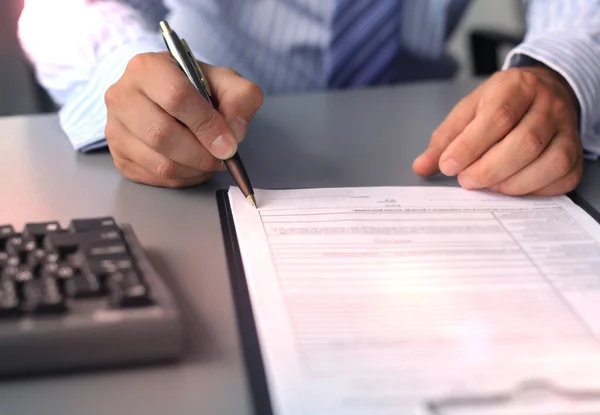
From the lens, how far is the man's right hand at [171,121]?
1.69ft

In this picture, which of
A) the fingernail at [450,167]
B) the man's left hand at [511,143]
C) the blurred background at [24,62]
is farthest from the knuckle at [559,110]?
the blurred background at [24,62]

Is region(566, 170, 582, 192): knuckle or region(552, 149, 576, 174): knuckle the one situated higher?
region(552, 149, 576, 174): knuckle

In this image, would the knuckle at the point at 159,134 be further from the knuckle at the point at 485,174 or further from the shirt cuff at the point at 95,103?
the knuckle at the point at 485,174

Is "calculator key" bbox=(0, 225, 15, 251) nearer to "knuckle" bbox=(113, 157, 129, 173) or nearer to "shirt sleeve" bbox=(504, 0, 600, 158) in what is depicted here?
"knuckle" bbox=(113, 157, 129, 173)

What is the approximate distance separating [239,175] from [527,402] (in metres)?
0.30

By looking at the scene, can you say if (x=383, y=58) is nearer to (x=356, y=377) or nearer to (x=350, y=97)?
(x=350, y=97)

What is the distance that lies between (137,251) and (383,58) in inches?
27.0

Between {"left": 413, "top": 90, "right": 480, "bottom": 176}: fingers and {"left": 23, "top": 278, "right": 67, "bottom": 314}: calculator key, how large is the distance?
Answer: 1.19 ft

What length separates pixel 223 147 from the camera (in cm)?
→ 53

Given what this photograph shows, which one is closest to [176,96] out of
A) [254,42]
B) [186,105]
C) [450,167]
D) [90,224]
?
[186,105]

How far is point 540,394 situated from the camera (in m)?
0.31

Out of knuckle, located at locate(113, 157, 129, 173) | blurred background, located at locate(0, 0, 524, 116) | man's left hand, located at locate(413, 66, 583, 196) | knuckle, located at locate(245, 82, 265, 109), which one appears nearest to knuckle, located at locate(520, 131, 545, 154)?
man's left hand, located at locate(413, 66, 583, 196)

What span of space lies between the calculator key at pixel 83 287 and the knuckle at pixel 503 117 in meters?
0.37

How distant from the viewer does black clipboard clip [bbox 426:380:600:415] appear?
11.8 inches
